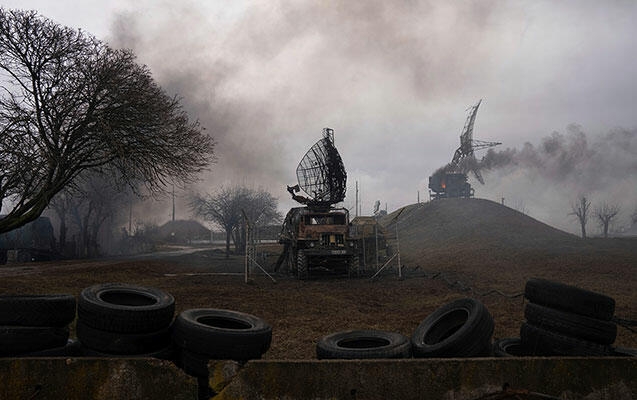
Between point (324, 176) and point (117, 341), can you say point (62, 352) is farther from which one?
point (324, 176)

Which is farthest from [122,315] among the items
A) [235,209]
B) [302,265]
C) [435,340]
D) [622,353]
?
[235,209]

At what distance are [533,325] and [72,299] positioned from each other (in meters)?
5.33

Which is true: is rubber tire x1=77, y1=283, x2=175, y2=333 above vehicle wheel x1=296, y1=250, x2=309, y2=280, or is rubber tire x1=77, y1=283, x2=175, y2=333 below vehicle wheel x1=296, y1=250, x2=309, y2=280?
above

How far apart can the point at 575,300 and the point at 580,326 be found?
28 cm

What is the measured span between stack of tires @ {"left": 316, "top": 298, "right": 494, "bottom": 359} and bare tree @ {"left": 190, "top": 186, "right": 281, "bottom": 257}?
25.4 m

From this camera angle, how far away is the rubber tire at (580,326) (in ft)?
13.9

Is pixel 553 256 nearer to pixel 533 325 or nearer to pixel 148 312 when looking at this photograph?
pixel 533 325

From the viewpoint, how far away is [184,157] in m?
14.3

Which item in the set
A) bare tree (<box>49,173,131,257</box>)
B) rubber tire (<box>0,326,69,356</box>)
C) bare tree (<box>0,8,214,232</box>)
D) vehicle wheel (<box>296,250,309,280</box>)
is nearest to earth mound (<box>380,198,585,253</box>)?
vehicle wheel (<box>296,250,309,280</box>)

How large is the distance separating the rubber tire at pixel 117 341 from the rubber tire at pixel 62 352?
0.67 feet

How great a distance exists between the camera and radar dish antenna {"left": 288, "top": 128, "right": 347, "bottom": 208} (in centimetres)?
2067

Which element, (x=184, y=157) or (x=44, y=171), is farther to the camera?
(x=184, y=157)

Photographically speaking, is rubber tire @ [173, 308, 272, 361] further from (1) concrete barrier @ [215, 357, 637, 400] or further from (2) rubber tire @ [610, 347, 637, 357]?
(2) rubber tire @ [610, 347, 637, 357]

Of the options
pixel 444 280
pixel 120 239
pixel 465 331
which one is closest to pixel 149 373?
pixel 465 331
